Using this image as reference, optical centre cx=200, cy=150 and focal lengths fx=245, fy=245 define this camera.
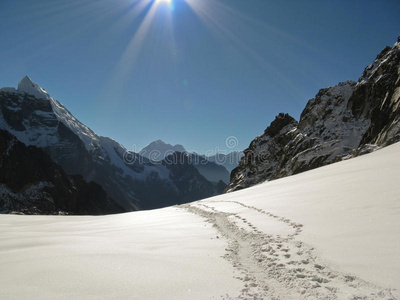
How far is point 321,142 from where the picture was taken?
38.2 meters

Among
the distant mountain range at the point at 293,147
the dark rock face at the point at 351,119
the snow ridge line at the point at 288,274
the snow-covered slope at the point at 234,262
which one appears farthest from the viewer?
the distant mountain range at the point at 293,147

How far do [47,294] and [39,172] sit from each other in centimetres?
11550

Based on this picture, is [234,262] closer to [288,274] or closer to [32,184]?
[288,274]

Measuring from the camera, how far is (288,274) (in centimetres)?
301

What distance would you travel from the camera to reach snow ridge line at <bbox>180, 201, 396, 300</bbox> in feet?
8.09

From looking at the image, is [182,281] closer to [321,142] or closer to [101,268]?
[101,268]

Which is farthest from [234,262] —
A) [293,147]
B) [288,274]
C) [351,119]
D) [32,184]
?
[32,184]

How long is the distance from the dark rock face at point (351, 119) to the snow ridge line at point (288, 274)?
2161cm

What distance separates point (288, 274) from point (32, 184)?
371 feet

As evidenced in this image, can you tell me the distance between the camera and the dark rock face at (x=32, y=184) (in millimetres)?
85875

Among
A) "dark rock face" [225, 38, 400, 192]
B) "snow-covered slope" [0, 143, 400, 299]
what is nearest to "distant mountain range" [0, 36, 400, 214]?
"dark rock face" [225, 38, 400, 192]

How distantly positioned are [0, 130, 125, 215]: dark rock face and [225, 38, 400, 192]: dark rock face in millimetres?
86826

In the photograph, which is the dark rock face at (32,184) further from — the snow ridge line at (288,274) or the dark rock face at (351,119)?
the snow ridge line at (288,274)

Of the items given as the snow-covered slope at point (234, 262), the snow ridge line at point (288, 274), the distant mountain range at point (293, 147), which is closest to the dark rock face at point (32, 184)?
the distant mountain range at point (293, 147)
